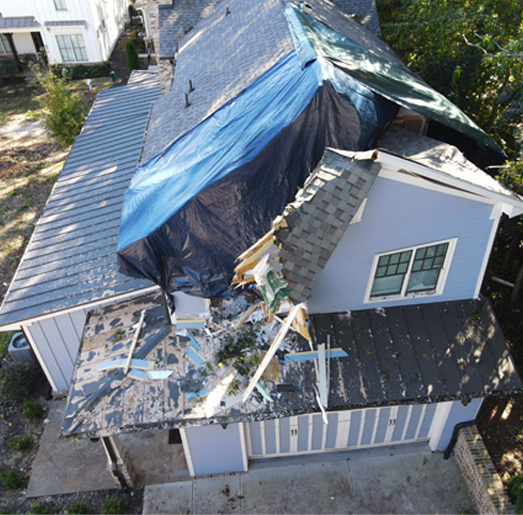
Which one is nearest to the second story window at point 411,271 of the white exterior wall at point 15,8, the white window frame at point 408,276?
the white window frame at point 408,276

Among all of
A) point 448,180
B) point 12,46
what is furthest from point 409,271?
point 12,46

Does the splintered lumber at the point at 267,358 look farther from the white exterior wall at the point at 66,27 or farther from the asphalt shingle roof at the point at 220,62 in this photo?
the white exterior wall at the point at 66,27

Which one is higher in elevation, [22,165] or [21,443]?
[22,165]

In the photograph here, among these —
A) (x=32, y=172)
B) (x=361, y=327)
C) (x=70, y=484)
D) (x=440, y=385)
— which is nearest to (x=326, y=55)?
(x=361, y=327)

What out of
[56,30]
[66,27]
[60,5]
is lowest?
[56,30]

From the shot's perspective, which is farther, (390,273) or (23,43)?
(23,43)

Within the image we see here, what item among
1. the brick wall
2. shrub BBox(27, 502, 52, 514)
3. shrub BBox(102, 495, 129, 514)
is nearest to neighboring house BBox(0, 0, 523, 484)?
the brick wall

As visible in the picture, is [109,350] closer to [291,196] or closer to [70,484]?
[70,484]

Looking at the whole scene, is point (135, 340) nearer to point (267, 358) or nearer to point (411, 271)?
point (267, 358)
